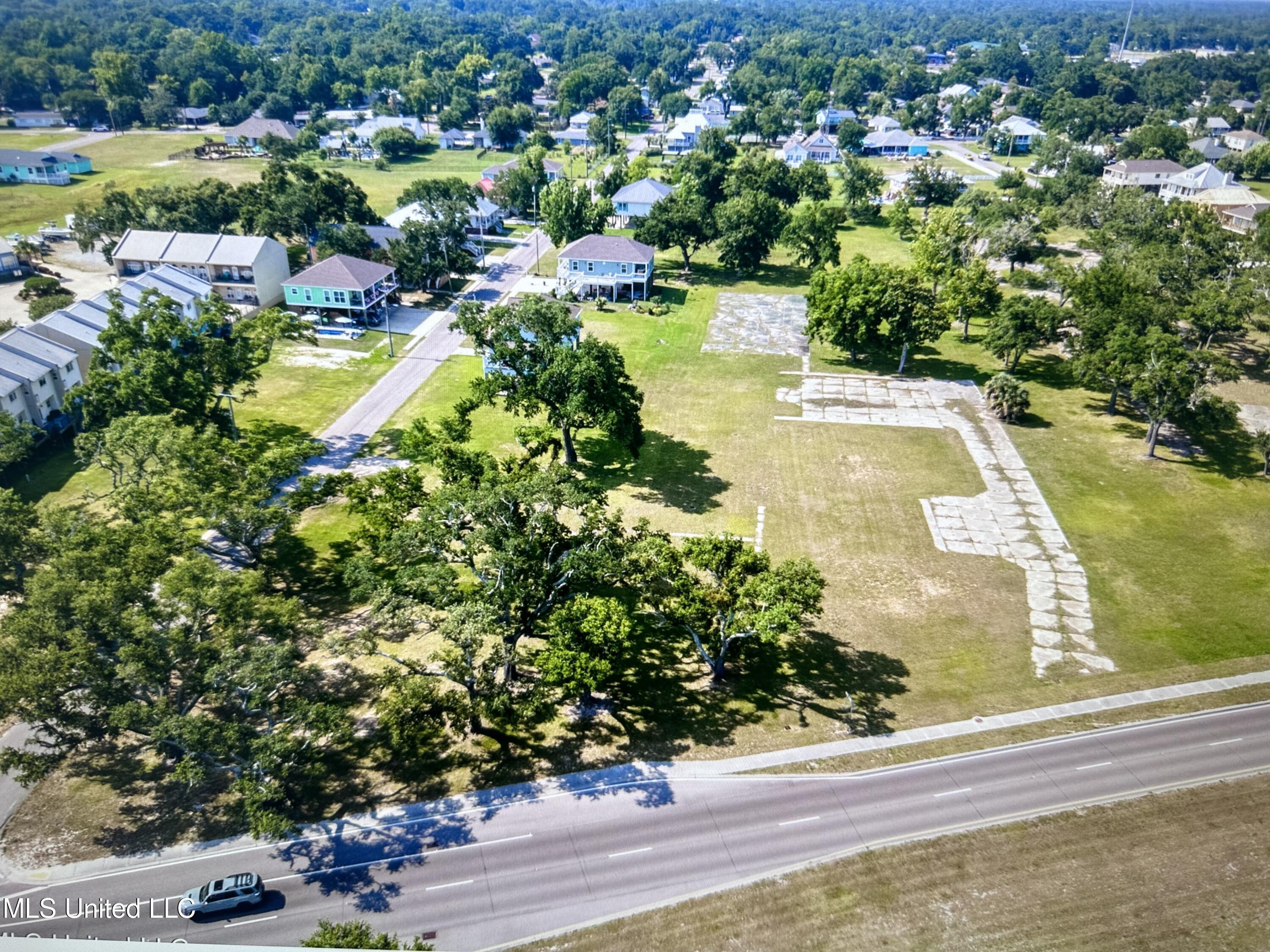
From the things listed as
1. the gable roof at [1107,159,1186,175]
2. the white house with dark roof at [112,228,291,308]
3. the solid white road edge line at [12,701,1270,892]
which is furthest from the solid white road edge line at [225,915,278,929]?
the gable roof at [1107,159,1186,175]

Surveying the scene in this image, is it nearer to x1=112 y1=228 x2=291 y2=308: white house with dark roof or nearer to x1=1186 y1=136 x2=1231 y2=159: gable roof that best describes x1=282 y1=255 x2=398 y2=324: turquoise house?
x1=112 y1=228 x2=291 y2=308: white house with dark roof

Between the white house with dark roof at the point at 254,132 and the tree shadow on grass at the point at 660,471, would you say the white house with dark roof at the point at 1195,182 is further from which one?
the white house with dark roof at the point at 254,132

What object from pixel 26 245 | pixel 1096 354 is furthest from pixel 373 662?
pixel 26 245

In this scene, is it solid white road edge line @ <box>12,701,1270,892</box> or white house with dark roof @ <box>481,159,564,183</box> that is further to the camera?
white house with dark roof @ <box>481,159,564,183</box>

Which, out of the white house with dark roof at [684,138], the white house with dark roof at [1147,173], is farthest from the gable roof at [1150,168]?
the white house with dark roof at [684,138]

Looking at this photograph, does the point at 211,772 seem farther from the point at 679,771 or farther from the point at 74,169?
the point at 74,169
